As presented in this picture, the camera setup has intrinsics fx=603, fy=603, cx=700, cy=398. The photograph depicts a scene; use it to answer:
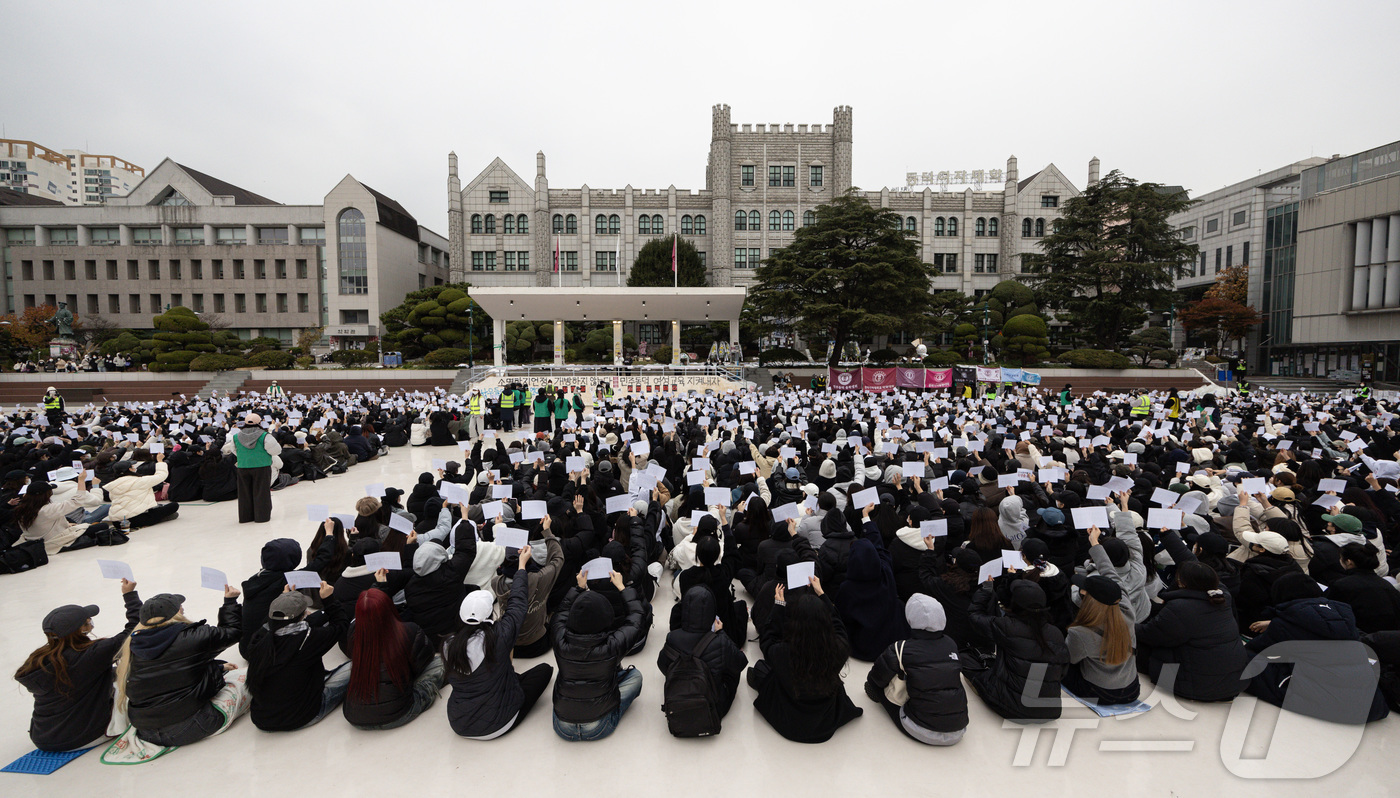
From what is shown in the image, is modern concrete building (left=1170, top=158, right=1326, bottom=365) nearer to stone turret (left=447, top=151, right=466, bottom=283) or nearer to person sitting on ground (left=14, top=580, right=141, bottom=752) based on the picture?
person sitting on ground (left=14, top=580, right=141, bottom=752)

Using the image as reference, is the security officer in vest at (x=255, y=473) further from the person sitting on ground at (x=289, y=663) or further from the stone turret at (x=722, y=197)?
the stone turret at (x=722, y=197)

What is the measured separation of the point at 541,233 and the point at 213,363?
23800mm

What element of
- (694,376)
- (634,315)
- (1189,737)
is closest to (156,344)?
(634,315)

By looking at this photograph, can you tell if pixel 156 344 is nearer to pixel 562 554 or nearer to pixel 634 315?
pixel 634 315

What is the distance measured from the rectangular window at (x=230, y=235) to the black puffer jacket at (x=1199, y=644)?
61.7 meters

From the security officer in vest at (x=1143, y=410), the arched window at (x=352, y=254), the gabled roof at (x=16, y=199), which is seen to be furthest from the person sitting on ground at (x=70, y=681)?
the gabled roof at (x=16, y=199)

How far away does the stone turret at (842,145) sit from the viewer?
153 feet

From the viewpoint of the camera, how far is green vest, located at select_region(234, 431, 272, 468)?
867 cm

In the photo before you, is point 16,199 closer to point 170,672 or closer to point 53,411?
point 53,411

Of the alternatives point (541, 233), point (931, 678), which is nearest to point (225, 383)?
point (541, 233)

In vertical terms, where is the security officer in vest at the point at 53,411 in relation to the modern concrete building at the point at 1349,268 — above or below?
below

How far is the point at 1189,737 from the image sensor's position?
12.4 feet

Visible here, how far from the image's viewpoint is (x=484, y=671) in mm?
3555

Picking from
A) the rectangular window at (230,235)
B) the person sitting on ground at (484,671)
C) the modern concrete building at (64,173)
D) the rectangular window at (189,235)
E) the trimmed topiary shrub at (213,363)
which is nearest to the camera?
the person sitting on ground at (484,671)
